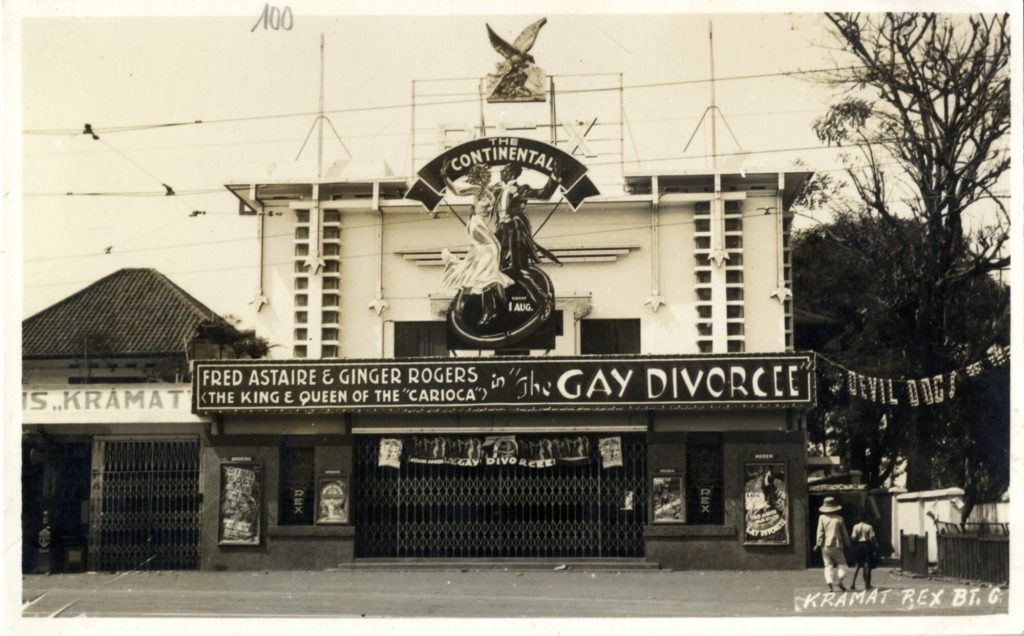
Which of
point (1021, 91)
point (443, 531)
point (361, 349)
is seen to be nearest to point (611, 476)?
point (443, 531)

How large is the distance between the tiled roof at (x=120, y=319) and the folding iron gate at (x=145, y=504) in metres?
6.29

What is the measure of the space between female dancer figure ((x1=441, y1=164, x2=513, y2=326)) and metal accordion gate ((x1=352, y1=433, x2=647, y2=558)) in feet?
10.2

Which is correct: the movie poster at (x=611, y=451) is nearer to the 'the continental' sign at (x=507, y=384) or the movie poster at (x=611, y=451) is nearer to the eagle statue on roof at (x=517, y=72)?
the 'the continental' sign at (x=507, y=384)

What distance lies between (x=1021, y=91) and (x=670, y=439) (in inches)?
398

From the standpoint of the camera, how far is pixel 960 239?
32.4 m

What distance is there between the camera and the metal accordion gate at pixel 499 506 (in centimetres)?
2709

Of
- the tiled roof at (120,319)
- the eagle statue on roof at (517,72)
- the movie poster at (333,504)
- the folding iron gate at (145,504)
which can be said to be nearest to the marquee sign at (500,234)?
the eagle statue on roof at (517,72)

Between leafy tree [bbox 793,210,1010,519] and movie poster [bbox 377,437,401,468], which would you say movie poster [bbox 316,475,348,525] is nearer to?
movie poster [bbox 377,437,401,468]

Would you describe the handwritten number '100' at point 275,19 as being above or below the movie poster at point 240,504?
above

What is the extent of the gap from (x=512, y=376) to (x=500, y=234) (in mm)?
3270

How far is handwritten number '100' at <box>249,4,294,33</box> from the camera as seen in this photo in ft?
73.8

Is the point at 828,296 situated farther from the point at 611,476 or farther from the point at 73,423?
the point at 73,423

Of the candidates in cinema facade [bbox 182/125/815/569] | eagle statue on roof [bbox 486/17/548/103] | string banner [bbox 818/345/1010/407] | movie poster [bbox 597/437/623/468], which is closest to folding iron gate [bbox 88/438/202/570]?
cinema facade [bbox 182/125/815/569]

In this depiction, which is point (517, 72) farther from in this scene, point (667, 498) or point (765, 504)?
point (765, 504)
